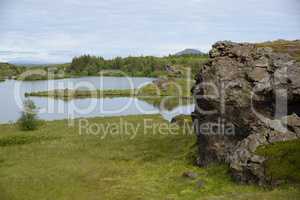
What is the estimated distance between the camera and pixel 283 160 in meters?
23.5

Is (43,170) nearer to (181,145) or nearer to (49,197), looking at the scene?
Answer: (49,197)

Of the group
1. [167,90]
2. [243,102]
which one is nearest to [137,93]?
[167,90]

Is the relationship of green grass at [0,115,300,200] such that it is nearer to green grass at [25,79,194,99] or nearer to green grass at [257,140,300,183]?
green grass at [257,140,300,183]

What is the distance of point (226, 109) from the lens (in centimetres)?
2994

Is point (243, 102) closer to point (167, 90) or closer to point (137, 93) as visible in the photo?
point (137, 93)

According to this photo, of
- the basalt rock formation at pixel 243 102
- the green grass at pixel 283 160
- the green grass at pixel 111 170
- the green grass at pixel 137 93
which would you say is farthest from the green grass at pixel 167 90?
the green grass at pixel 283 160

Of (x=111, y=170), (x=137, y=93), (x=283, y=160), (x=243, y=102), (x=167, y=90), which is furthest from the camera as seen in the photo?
(x=167, y=90)

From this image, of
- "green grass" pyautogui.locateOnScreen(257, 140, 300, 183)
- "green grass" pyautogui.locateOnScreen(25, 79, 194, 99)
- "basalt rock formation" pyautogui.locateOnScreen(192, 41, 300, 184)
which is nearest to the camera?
"green grass" pyautogui.locateOnScreen(257, 140, 300, 183)

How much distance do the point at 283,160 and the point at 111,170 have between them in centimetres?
1330

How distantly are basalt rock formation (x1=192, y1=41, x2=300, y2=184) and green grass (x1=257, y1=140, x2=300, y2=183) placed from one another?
85 centimetres

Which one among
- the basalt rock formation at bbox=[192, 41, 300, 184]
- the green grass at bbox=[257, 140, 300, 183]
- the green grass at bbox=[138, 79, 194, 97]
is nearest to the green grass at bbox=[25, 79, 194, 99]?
the green grass at bbox=[138, 79, 194, 97]

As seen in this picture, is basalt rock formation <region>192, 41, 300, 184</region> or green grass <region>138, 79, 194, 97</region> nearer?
basalt rock formation <region>192, 41, 300, 184</region>

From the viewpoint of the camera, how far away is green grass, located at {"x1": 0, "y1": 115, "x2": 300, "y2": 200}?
23.9 m

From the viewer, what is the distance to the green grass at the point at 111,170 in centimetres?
2394
